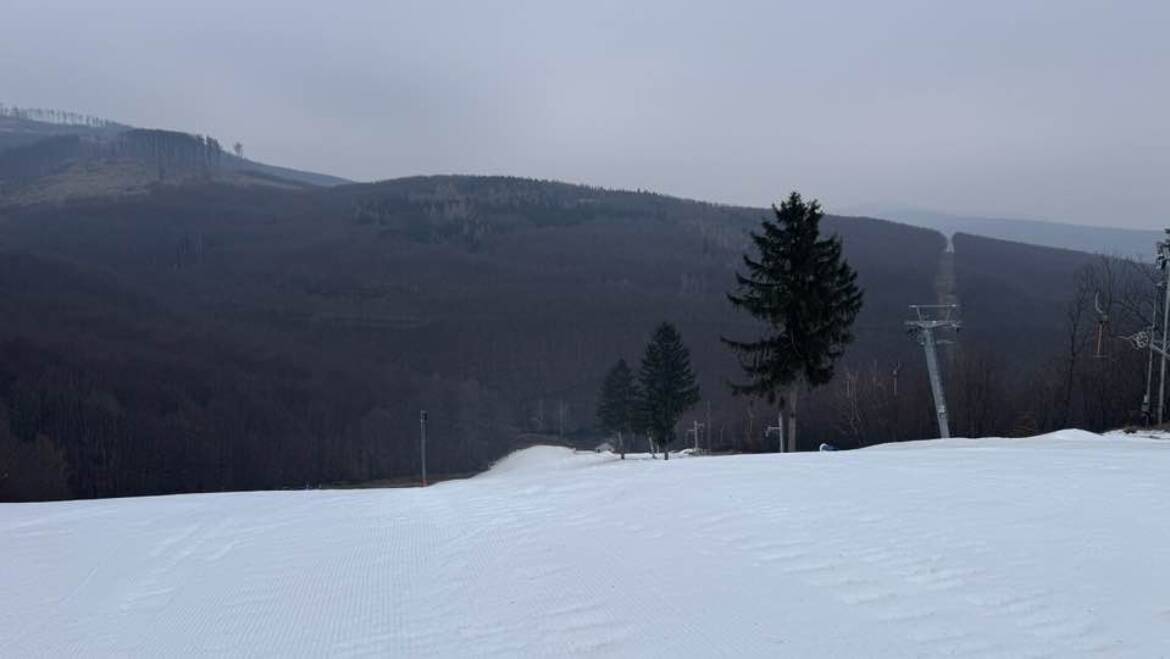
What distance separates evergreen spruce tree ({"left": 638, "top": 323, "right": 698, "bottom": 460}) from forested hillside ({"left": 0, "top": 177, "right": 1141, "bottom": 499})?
4.81m

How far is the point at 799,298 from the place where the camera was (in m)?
27.6

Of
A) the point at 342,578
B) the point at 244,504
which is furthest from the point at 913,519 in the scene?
the point at 244,504

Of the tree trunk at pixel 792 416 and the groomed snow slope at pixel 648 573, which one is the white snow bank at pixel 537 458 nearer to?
the tree trunk at pixel 792 416

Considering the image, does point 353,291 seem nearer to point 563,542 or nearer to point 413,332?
point 413,332

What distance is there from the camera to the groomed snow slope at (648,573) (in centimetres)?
541

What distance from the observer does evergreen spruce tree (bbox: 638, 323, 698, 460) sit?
158 feet

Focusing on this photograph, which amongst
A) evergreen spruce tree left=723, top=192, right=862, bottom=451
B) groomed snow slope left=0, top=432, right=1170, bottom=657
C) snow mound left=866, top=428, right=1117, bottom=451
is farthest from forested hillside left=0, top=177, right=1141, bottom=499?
groomed snow slope left=0, top=432, right=1170, bottom=657

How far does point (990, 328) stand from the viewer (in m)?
70.8

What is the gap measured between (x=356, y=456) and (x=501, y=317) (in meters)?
42.3

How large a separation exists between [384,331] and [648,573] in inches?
3837

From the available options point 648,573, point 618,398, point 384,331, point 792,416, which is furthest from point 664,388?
point 384,331

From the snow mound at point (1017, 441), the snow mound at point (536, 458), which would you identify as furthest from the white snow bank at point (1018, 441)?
the snow mound at point (536, 458)

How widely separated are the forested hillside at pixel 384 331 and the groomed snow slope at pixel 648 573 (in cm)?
4128

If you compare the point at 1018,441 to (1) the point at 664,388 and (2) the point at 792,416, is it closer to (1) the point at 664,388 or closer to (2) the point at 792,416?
(2) the point at 792,416
